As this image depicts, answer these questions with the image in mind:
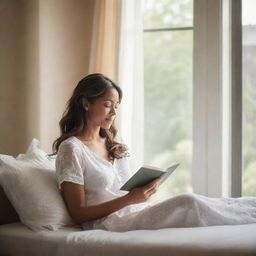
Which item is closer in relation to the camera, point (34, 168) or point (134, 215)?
point (134, 215)

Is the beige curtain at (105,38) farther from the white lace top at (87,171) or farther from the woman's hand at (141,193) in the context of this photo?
the woman's hand at (141,193)

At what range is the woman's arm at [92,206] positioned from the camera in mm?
2672

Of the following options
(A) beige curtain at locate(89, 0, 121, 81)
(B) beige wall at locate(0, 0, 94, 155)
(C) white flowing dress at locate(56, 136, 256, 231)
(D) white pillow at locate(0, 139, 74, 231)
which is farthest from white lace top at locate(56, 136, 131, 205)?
(A) beige curtain at locate(89, 0, 121, 81)

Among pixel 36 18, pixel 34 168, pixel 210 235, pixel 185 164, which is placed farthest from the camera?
pixel 185 164

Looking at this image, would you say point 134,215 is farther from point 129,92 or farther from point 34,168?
point 129,92

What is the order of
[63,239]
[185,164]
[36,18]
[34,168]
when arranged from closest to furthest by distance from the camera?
1. [63,239]
2. [34,168]
3. [36,18]
4. [185,164]

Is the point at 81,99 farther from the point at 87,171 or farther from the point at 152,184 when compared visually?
the point at 152,184

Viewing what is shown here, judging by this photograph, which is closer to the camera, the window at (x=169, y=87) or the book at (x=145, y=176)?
the book at (x=145, y=176)

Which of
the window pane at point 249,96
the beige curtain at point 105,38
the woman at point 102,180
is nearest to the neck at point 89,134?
the woman at point 102,180

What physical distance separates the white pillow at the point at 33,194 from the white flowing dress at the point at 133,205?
0.33ft

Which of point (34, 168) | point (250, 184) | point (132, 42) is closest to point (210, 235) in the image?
point (34, 168)

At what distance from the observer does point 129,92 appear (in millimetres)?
3777

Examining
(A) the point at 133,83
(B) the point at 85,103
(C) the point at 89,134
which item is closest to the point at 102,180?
(C) the point at 89,134

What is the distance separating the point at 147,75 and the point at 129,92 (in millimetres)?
267
